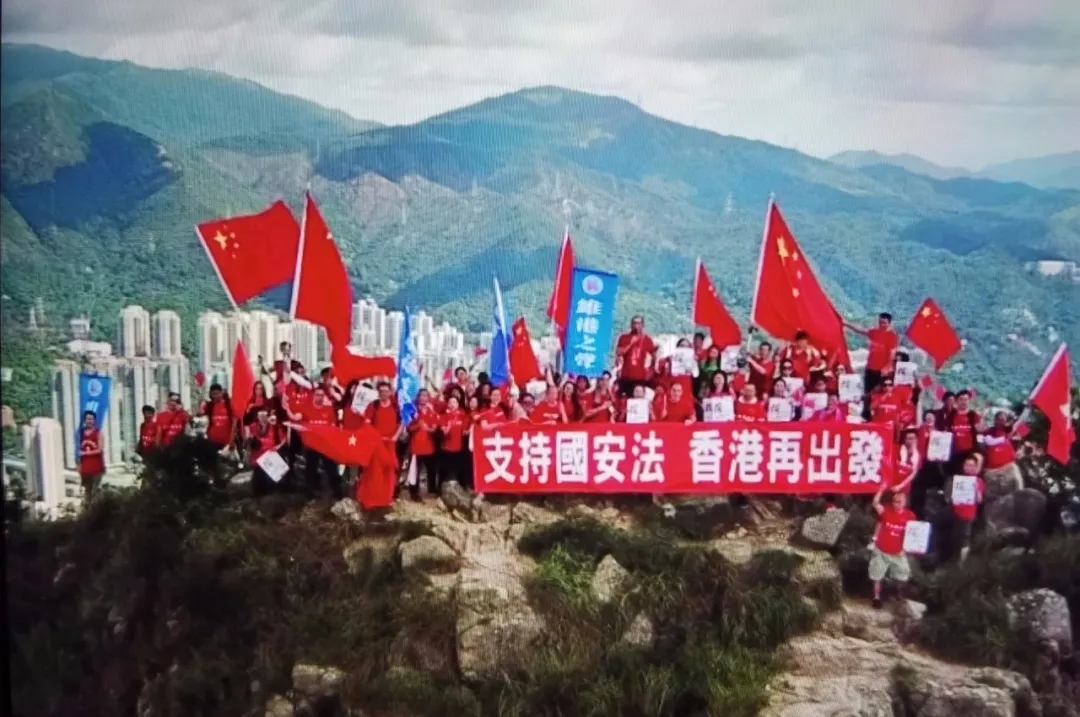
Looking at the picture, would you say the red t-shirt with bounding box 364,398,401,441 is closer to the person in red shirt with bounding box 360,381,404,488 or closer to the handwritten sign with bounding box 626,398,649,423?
the person in red shirt with bounding box 360,381,404,488

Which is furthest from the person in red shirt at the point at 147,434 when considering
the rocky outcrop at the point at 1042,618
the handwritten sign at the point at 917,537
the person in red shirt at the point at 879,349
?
the rocky outcrop at the point at 1042,618

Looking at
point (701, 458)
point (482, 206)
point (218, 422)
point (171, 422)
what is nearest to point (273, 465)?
point (218, 422)

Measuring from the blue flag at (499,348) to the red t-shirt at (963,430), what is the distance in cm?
114

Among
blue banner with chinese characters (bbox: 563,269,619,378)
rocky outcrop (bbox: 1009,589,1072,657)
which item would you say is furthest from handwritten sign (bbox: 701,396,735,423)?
rocky outcrop (bbox: 1009,589,1072,657)

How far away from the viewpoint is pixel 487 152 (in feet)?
8.57

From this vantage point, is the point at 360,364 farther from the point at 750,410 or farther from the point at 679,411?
the point at 750,410

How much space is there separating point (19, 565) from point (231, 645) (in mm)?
588

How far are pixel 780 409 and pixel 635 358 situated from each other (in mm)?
385

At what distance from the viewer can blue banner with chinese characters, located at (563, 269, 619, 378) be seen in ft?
8.75

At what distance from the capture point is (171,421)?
8.91 ft

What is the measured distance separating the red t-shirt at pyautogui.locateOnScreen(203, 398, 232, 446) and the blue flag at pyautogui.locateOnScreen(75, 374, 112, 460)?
25 centimetres

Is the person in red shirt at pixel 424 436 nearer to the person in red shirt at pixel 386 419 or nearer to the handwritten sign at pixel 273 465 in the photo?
the person in red shirt at pixel 386 419

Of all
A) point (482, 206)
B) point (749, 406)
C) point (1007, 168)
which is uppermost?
point (1007, 168)

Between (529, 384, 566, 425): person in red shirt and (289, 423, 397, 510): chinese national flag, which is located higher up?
(529, 384, 566, 425): person in red shirt
